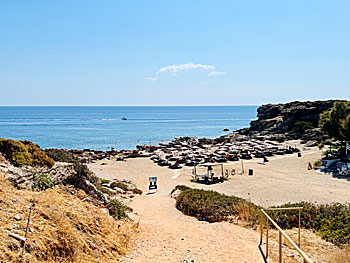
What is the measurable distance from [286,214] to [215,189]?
36.1 feet

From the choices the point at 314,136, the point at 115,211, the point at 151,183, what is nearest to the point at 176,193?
the point at 151,183

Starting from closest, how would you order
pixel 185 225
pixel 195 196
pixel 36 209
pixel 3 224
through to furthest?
pixel 3 224 < pixel 36 209 < pixel 185 225 < pixel 195 196

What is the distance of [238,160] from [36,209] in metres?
30.1

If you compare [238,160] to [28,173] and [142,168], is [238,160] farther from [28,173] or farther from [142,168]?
[28,173]

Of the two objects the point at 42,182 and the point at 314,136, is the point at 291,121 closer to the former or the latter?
the point at 314,136

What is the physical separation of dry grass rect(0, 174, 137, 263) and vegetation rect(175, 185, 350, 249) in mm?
4134

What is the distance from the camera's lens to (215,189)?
21.3 metres

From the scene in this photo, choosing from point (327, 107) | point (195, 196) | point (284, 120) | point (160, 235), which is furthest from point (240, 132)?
point (160, 235)

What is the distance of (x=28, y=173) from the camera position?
8.85m

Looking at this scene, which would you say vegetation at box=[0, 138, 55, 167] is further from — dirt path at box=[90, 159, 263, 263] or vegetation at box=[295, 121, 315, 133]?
vegetation at box=[295, 121, 315, 133]

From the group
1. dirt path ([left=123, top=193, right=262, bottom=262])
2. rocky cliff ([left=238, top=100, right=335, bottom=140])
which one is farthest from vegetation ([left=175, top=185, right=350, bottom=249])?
rocky cliff ([left=238, top=100, right=335, bottom=140])

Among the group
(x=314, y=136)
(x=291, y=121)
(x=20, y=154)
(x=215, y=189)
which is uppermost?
(x=20, y=154)

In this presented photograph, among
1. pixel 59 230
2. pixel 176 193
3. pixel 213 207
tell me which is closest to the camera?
pixel 59 230

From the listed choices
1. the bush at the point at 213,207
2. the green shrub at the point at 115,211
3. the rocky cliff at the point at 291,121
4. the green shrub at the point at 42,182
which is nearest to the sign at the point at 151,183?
the bush at the point at 213,207
